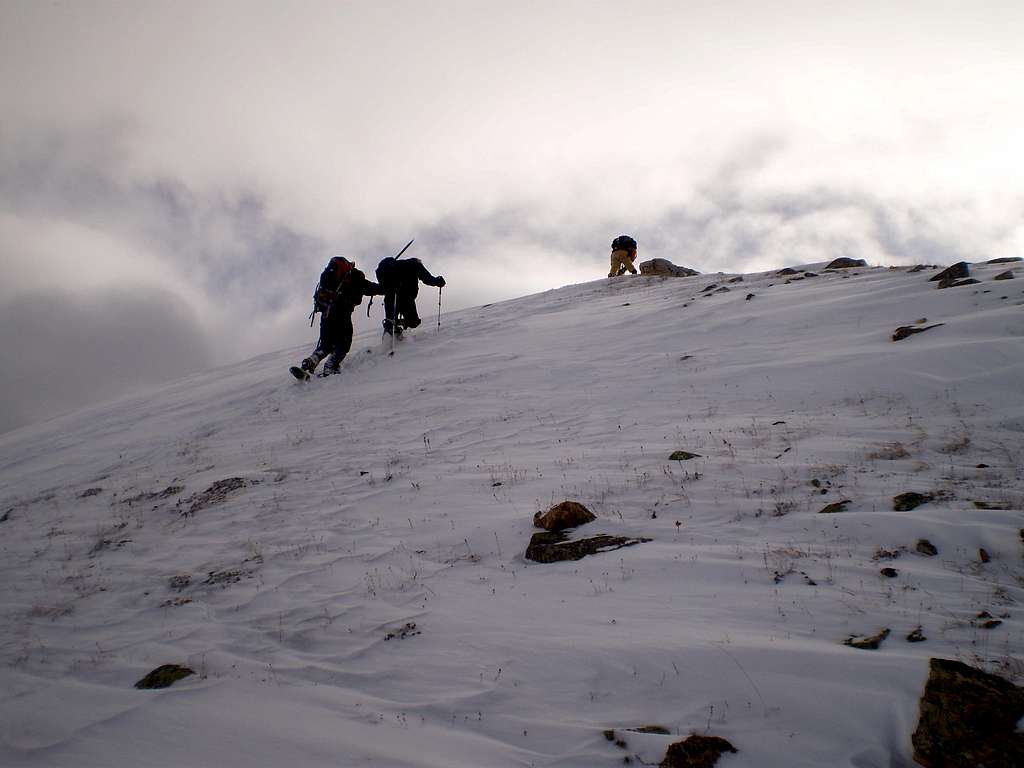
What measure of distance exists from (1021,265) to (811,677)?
41.0 feet

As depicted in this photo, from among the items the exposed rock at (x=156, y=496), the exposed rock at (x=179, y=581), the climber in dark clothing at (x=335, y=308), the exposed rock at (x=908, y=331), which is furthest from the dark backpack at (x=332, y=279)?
the exposed rock at (x=908, y=331)

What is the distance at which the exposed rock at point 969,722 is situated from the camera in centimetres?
239

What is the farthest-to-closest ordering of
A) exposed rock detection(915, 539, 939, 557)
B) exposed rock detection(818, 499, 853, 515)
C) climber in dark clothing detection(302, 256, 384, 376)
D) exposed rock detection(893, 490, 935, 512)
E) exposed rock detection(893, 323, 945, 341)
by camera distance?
climber in dark clothing detection(302, 256, 384, 376), exposed rock detection(893, 323, 945, 341), exposed rock detection(818, 499, 853, 515), exposed rock detection(893, 490, 935, 512), exposed rock detection(915, 539, 939, 557)

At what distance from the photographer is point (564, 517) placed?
214 inches

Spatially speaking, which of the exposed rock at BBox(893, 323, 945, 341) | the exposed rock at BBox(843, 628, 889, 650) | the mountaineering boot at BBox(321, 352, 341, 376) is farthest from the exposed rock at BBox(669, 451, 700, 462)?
the mountaineering boot at BBox(321, 352, 341, 376)

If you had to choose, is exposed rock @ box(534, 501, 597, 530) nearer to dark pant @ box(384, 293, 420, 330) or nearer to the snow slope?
the snow slope

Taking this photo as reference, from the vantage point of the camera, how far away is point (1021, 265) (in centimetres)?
1138

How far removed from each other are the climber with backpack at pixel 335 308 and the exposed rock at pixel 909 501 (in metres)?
12.3

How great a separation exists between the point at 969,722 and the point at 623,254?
24.0m

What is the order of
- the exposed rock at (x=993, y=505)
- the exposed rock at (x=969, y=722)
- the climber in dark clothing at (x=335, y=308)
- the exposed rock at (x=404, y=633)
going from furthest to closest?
the climber in dark clothing at (x=335, y=308)
the exposed rock at (x=993, y=505)
the exposed rock at (x=404, y=633)
the exposed rock at (x=969, y=722)

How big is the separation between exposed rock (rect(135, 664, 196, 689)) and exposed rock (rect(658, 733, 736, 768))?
10.9 ft

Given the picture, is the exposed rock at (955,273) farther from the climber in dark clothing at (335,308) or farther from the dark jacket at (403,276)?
the climber in dark clothing at (335,308)

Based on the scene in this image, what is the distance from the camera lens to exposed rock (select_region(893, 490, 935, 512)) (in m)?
4.71

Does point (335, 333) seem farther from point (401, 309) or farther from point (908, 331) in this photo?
point (908, 331)
